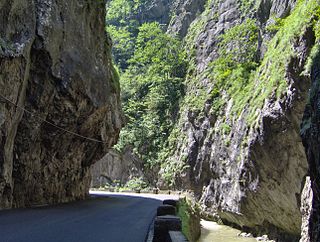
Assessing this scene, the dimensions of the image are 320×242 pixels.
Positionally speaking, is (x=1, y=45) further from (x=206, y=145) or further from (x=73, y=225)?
(x=206, y=145)

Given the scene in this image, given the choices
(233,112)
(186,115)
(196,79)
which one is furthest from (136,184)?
(233,112)

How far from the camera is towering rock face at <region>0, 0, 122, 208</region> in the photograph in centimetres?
1288

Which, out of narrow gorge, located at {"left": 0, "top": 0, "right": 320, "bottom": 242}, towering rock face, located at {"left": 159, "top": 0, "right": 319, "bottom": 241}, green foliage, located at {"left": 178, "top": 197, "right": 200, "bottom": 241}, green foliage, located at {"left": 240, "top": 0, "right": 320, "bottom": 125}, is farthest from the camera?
towering rock face, located at {"left": 159, "top": 0, "right": 319, "bottom": 241}

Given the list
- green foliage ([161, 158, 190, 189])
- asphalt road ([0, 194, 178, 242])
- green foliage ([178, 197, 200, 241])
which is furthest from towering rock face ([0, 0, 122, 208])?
green foliage ([161, 158, 190, 189])

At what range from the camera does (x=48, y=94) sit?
600 inches

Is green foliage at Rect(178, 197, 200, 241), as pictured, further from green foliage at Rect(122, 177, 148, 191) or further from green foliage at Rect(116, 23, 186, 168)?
green foliage at Rect(116, 23, 186, 168)

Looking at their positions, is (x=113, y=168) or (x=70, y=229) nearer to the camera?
(x=70, y=229)

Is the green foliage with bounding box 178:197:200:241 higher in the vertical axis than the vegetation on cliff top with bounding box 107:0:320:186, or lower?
lower

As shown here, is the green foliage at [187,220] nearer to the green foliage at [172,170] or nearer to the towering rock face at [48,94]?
the towering rock face at [48,94]

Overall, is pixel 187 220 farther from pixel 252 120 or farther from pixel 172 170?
pixel 172 170

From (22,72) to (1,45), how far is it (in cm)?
150

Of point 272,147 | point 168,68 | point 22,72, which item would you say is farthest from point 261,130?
point 168,68

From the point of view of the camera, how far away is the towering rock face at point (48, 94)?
42.2 ft

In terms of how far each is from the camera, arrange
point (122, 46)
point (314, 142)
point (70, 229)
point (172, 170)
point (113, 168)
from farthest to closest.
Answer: point (122, 46)
point (113, 168)
point (172, 170)
point (314, 142)
point (70, 229)
